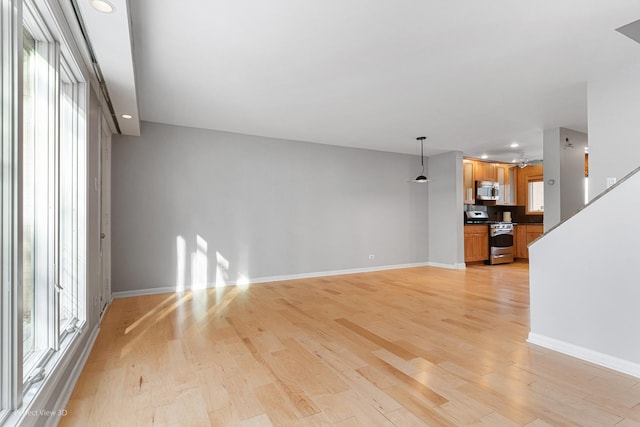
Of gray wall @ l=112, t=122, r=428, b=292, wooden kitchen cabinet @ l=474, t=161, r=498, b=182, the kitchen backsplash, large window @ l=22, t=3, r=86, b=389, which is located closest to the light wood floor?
large window @ l=22, t=3, r=86, b=389

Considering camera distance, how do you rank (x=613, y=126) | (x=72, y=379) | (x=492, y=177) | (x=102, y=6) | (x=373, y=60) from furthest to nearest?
(x=492, y=177) → (x=613, y=126) → (x=373, y=60) → (x=72, y=379) → (x=102, y=6)

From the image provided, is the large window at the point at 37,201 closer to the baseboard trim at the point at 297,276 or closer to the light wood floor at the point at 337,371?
the light wood floor at the point at 337,371

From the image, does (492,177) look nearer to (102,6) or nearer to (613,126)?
(613,126)

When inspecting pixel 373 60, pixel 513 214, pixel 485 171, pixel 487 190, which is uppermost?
pixel 373 60

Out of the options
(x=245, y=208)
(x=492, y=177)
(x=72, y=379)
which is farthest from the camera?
(x=492, y=177)

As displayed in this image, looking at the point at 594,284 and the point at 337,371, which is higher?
the point at 594,284

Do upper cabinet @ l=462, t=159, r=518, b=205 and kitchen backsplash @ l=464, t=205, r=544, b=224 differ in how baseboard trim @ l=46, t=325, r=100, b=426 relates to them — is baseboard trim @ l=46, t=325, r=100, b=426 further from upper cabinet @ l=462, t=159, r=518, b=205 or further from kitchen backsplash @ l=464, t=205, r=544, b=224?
kitchen backsplash @ l=464, t=205, r=544, b=224

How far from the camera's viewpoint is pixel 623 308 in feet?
7.25

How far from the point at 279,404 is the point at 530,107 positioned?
450 centimetres

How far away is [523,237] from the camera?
27.3ft

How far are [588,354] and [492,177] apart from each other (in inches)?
246

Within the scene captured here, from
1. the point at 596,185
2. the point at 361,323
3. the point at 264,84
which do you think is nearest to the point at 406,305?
the point at 361,323

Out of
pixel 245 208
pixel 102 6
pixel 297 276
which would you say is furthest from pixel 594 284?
pixel 245 208

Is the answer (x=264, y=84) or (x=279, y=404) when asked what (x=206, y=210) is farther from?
(x=279, y=404)
